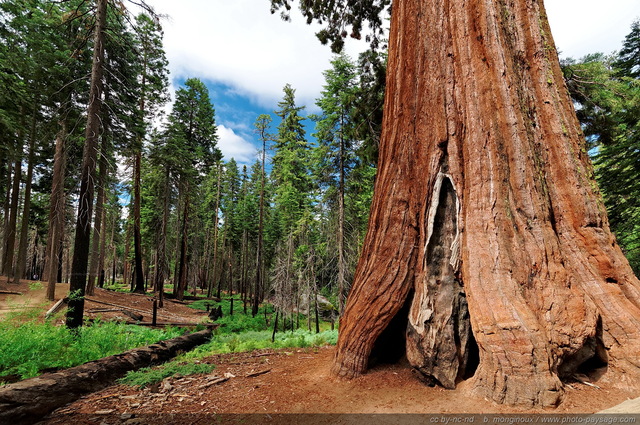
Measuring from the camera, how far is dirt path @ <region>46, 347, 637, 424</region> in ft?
9.79

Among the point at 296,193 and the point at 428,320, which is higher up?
the point at 296,193

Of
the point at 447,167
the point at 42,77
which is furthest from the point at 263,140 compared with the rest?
the point at 447,167

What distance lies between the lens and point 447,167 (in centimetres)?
421

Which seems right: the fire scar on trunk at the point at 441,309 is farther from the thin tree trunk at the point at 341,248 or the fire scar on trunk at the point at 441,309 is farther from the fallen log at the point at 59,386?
the thin tree trunk at the point at 341,248

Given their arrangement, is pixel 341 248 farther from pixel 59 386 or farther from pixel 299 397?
pixel 59 386

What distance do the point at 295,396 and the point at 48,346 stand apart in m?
5.84

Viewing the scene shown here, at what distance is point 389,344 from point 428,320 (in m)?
1.17

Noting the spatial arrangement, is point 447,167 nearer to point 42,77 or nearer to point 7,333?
point 7,333

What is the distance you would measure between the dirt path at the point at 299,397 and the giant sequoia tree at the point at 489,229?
0.71 ft

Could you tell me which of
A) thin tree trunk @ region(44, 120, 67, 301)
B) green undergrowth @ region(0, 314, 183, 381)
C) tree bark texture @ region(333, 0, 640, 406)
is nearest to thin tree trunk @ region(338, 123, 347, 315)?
green undergrowth @ region(0, 314, 183, 381)

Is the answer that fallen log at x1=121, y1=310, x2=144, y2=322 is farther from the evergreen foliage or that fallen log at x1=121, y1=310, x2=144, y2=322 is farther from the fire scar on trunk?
the evergreen foliage

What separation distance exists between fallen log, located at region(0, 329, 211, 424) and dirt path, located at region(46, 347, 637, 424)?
0.24 m

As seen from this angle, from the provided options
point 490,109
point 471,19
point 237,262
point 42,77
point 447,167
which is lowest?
point 237,262

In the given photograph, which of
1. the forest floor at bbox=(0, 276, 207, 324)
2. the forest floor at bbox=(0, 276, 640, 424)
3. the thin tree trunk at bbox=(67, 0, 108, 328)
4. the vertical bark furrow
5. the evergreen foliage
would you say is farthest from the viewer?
the forest floor at bbox=(0, 276, 207, 324)
